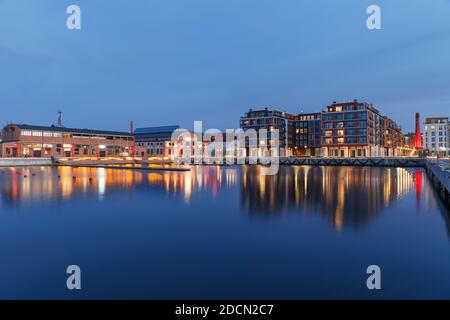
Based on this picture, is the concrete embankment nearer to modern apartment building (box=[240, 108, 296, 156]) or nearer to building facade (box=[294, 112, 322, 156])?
modern apartment building (box=[240, 108, 296, 156])

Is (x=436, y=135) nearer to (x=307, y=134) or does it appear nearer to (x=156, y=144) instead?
(x=307, y=134)

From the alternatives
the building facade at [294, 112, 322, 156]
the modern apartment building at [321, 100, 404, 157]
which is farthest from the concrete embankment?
the building facade at [294, 112, 322, 156]

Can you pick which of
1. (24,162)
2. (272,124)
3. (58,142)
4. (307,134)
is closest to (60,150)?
(58,142)

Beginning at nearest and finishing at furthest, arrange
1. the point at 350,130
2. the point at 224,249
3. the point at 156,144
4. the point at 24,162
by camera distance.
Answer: the point at 224,249 → the point at 24,162 → the point at 350,130 → the point at 156,144

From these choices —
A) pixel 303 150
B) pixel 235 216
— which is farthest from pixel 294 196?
pixel 303 150

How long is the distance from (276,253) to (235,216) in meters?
7.70

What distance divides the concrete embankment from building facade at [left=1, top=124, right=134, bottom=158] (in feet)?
19.6

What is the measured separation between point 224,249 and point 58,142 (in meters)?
97.5

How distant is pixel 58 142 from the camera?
95.1 meters

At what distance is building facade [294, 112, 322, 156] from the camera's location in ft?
443

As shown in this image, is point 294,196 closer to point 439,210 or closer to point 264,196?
point 264,196

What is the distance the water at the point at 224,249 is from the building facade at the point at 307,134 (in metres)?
114

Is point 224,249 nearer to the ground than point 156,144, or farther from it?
nearer to the ground

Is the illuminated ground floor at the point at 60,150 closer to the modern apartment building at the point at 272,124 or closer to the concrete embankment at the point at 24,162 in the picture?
the concrete embankment at the point at 24,162
